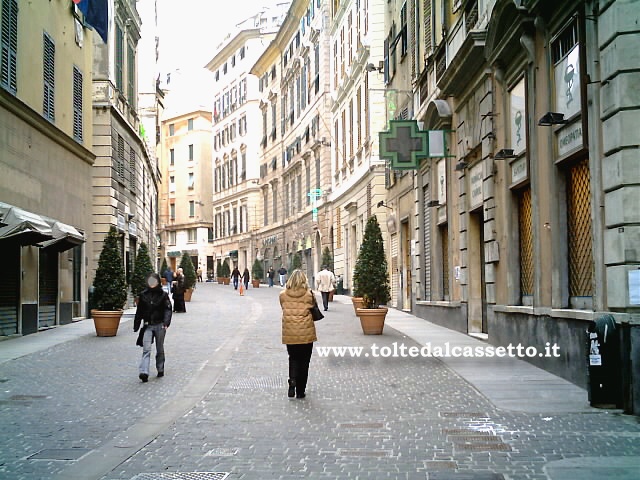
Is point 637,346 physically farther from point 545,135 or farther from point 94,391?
point 94,391

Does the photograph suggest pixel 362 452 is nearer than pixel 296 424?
Yes

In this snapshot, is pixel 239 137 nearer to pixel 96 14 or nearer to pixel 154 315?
pixel 96 14

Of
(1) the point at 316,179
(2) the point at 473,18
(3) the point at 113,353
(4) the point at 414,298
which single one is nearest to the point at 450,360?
(3) the point at 113,353

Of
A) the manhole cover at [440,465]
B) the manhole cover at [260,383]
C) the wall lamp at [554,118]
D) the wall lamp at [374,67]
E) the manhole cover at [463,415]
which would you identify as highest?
the wall lamp at [374,67]

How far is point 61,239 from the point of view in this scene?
20.1 meters

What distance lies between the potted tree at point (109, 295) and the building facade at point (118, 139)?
842cm

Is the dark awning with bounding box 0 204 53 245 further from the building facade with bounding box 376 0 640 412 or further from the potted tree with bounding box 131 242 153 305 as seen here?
the potted tree with bounding box 131 242 153 305

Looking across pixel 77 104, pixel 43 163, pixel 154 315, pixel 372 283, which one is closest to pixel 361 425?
pixel 154 315

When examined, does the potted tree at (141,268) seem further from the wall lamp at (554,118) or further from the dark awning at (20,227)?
the wall lamp at (554,118)

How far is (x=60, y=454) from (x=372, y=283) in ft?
40.3

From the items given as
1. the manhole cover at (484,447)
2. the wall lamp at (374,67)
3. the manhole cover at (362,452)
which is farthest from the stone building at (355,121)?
the manhole cover at (362,452)

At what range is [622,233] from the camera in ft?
30.1

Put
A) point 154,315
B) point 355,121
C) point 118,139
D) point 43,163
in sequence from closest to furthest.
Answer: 1. point 154,315
2. point 43,163
3. point 118,139
4. point 355,121

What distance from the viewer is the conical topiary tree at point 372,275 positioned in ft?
62.1
